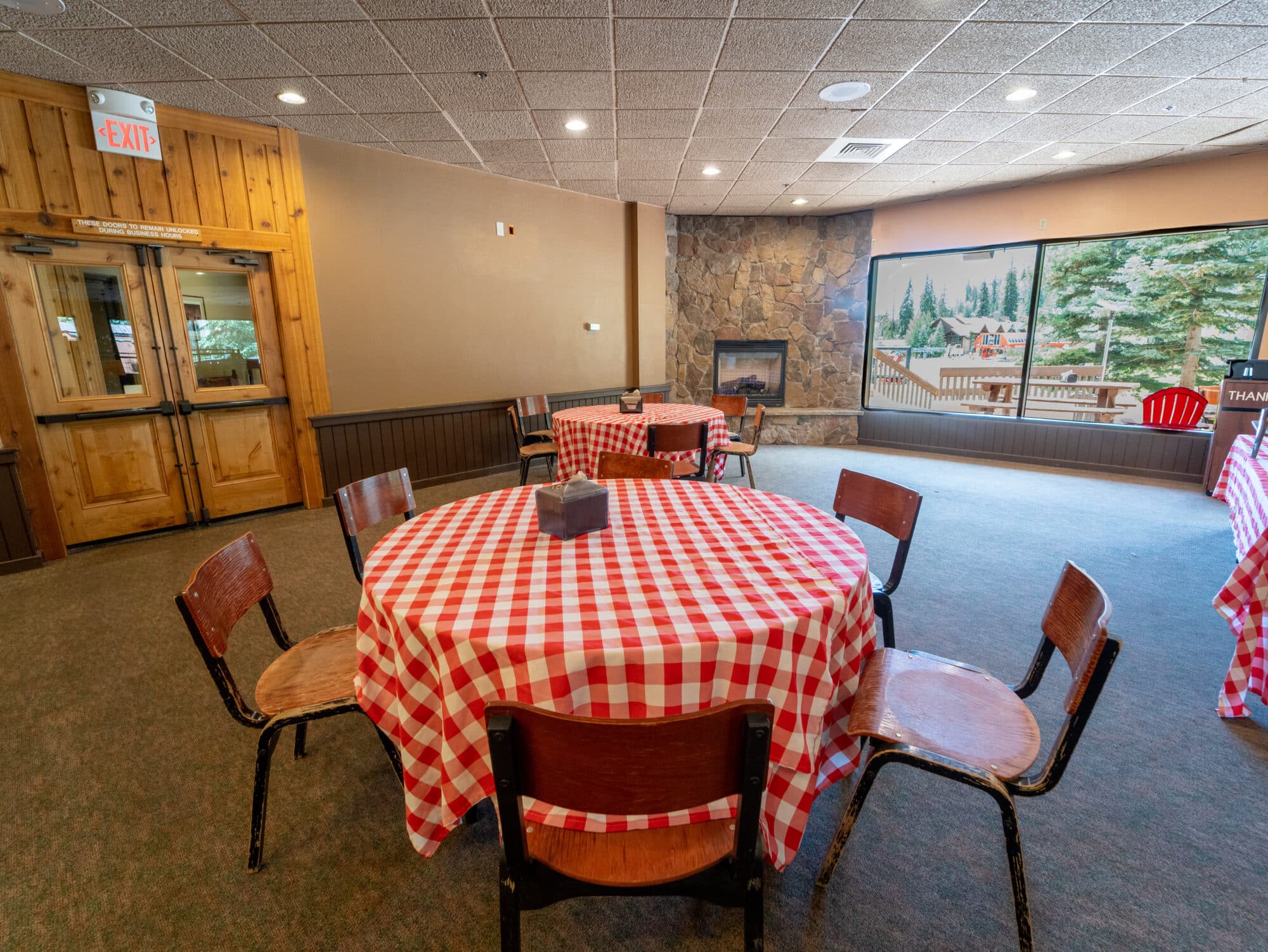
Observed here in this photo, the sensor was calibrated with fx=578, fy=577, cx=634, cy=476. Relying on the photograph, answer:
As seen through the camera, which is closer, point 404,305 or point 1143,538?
point 1143,538

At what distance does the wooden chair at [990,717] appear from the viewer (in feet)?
3.65

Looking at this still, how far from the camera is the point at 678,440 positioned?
3496 millimetres

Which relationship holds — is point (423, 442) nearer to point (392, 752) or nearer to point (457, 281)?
point (457, 281)

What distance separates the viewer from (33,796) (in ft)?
5.58

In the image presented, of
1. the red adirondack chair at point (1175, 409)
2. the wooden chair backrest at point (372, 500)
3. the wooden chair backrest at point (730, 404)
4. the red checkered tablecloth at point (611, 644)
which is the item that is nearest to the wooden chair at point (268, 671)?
the red checkered tablecloth at point (611, 644)

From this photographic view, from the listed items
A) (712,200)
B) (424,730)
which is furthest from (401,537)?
(712,200)

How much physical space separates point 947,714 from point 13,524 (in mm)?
4747

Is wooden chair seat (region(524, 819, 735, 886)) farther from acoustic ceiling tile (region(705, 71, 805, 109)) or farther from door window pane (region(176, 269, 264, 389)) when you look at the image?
door window pane (region(176, 269, 264, 389))

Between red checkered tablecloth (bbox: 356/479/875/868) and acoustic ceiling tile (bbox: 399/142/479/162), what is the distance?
151 inches

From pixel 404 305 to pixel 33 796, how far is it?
383 cm

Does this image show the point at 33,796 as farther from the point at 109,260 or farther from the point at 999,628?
the point at 999,628

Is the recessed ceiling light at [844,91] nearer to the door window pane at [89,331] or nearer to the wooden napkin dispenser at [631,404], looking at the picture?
the wooden napkin dispenser at [631,404]

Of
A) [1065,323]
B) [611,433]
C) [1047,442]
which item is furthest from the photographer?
[1065,323]

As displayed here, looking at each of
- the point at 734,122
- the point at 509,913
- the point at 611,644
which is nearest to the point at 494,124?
the point at 734,122
